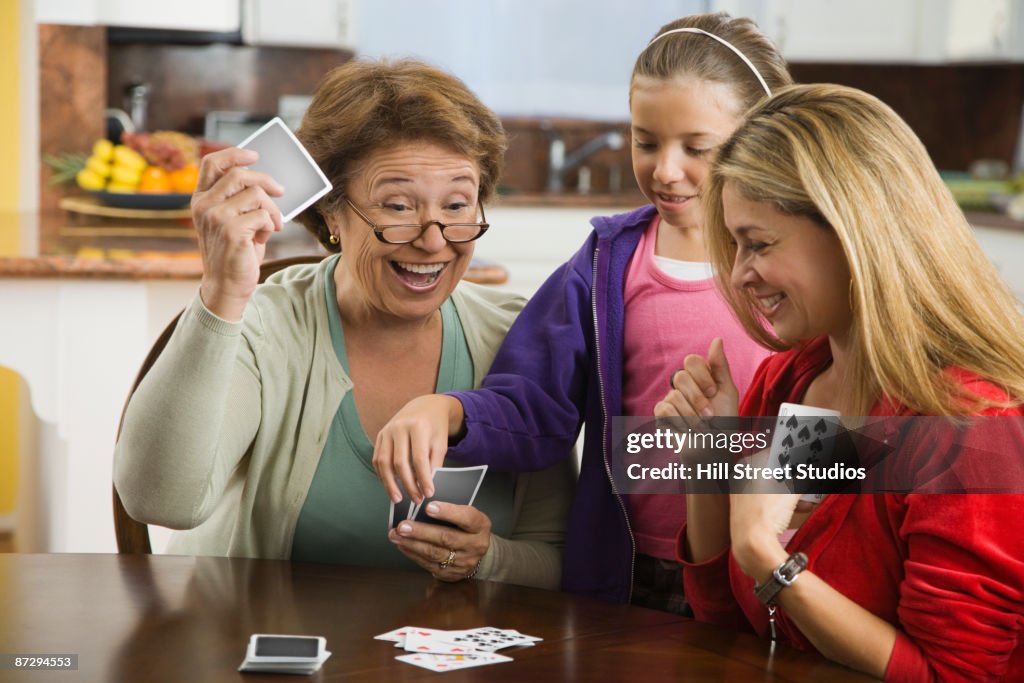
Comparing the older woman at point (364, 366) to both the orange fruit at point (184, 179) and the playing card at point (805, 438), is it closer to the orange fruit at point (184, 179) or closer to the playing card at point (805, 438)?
the playing card at point (805, 438)

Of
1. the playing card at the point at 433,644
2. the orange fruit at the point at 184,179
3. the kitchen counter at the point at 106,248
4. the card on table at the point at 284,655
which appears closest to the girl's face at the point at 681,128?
the playing card at the point at 433,644

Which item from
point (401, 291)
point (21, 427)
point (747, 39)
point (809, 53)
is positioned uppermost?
point (809, 53)

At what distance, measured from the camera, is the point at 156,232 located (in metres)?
3.55

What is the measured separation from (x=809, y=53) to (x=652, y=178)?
3953mm

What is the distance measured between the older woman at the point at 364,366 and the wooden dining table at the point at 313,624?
126 millimetres

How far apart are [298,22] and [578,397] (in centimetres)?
366

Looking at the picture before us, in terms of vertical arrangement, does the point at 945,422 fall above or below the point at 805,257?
below

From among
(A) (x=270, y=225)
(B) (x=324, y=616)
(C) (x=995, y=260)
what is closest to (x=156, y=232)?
(A) (x=270, y=225)

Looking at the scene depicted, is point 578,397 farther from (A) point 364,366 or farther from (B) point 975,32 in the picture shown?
(B) point 975,32

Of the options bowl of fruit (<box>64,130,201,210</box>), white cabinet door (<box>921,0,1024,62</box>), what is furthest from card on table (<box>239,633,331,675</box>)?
white cabinet door (<box>921,0,1024,62</box>)

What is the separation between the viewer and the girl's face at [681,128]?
5.88 feet

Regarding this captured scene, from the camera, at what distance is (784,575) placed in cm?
132

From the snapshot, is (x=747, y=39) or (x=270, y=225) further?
(x=747, y=39)

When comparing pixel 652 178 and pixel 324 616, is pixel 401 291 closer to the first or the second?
pixel 652 178
